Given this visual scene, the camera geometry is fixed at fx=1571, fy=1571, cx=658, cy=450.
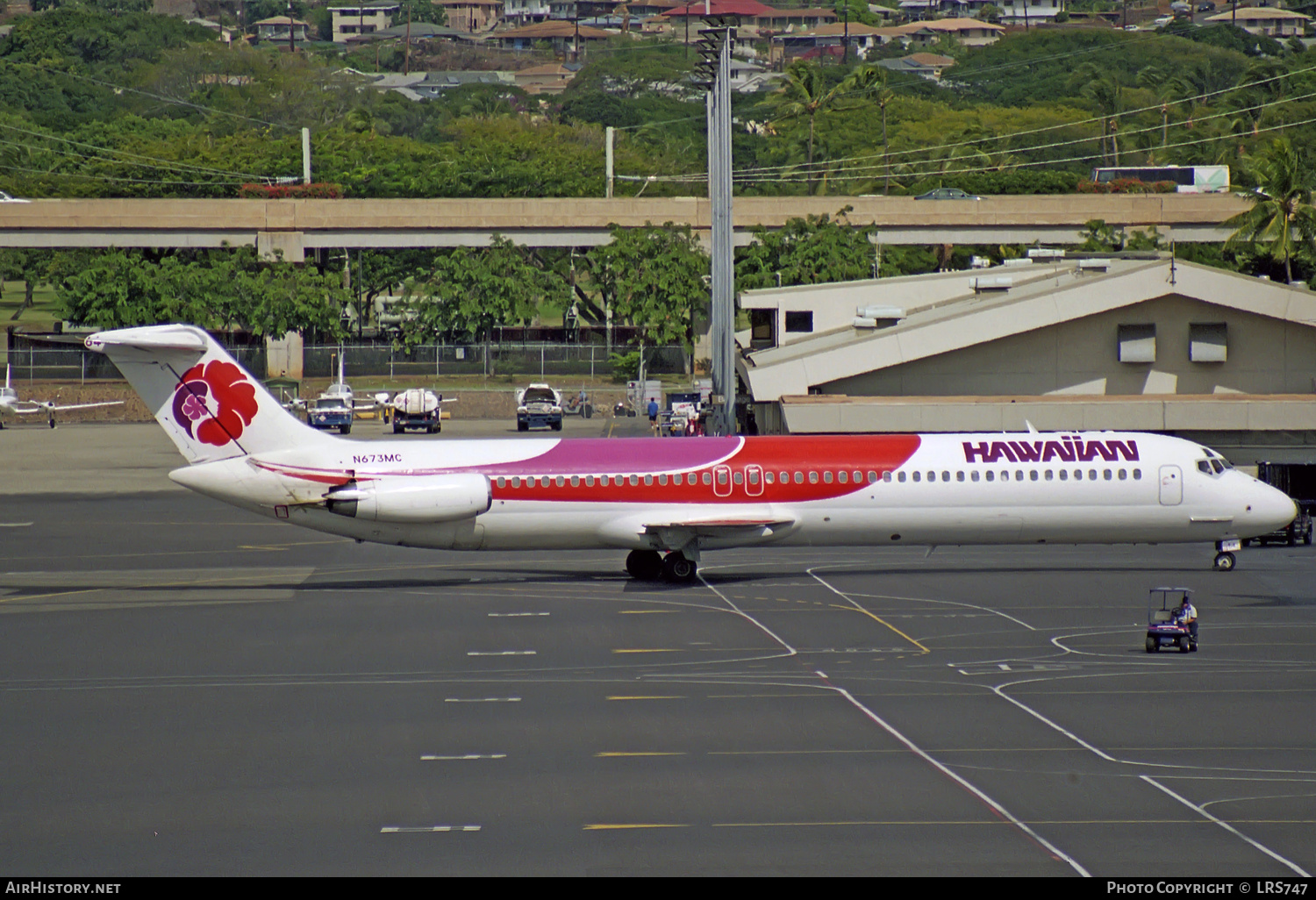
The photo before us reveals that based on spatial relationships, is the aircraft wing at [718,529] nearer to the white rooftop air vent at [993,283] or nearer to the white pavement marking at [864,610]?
the white pavement marking at [864,610]

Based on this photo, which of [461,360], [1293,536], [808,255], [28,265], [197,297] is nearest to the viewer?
[1293,536]

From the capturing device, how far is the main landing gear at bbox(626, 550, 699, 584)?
120 feet

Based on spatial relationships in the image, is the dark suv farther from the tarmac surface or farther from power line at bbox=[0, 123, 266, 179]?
power line at bbox=[0, 123, 266, 179]

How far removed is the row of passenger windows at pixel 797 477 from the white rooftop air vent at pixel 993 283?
2713 cm

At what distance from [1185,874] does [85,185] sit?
422 ft

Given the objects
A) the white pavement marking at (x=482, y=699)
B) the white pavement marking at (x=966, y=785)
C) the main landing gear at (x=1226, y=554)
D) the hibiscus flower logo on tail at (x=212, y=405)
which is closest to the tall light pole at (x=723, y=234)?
the main landing gear at (x=1226, y=554)

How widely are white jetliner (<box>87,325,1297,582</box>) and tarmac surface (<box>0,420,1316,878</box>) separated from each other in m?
1.30

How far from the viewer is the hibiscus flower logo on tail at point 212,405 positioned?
117 ft

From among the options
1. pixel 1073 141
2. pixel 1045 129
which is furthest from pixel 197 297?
pixel 1073 141

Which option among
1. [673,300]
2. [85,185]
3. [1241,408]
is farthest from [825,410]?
[85,185]

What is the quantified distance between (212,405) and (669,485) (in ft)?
34.6

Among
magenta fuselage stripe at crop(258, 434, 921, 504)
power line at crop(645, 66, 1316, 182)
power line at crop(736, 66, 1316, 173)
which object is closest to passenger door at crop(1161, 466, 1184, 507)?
magenta fuselage stripe at crop(258, 434, 921, 504)

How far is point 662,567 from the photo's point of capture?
3712cm

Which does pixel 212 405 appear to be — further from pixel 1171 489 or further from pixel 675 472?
pixel 1171 489
